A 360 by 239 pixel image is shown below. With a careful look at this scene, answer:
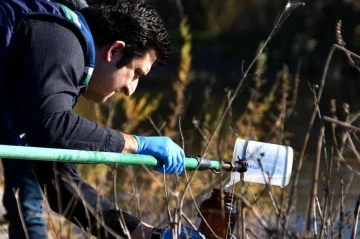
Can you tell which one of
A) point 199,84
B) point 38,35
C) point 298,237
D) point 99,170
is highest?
point 38,35

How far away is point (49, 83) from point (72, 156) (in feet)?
0.79

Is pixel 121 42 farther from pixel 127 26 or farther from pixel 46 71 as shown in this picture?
pixel 46 71

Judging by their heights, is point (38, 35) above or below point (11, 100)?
above

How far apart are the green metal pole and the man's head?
328mm

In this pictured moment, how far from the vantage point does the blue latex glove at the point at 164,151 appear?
348 centimetres

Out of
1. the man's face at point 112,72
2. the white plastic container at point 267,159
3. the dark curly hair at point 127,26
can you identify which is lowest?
the white plastic container at point 267,159

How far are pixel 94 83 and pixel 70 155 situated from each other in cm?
48

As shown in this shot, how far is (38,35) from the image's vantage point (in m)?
3.13

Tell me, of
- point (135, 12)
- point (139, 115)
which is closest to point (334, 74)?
point (139, 115)

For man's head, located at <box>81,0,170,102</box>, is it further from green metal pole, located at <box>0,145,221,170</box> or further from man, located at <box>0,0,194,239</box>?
green metal pole, located at <box>0,145,221,170</box>

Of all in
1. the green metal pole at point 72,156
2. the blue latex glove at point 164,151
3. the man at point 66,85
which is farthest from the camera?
the blue latex glove at point 164,151

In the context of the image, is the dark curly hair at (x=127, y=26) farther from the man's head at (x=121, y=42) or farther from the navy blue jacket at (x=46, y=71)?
the navy blue jacket at (x=46, y=71)

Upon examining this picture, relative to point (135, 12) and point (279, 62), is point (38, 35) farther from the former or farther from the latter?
point (279, 62)

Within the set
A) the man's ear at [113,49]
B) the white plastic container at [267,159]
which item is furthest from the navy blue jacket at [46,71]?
the white plastic container at [267,159]
